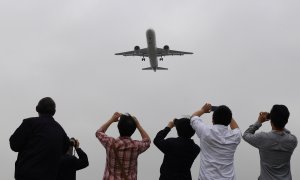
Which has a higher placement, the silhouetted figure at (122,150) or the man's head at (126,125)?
the man's head at (126,125)

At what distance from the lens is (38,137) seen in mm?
6875

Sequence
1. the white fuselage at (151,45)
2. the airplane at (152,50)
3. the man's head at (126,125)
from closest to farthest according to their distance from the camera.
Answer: the man's head at (126,125) < the white fuselage at (151,45) < the airplane at (152,50)

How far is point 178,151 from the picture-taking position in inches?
297

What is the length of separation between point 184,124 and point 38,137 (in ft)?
9.26

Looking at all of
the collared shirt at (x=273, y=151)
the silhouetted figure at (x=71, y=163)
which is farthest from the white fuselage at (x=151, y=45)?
the collared shirt at (x=273, y=151)

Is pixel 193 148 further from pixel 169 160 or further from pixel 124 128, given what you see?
pixel 124 128

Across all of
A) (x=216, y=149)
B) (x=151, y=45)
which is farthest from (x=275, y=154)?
(x=151, y=45)

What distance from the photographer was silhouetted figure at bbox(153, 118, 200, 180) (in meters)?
7.50

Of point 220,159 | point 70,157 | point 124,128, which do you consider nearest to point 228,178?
point 220,159

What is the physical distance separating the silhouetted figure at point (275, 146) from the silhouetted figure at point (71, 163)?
3167 mm

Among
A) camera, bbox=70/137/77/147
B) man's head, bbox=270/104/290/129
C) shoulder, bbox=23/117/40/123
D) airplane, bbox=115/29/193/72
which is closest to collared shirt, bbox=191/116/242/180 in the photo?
man's head, bbox=270/104/290/129

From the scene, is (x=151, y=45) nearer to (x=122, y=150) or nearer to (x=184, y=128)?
(x=184, y=128)

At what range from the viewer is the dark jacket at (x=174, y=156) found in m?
7.49

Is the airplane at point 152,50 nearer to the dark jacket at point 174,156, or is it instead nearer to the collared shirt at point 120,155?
the dark jacket at point 174,156
